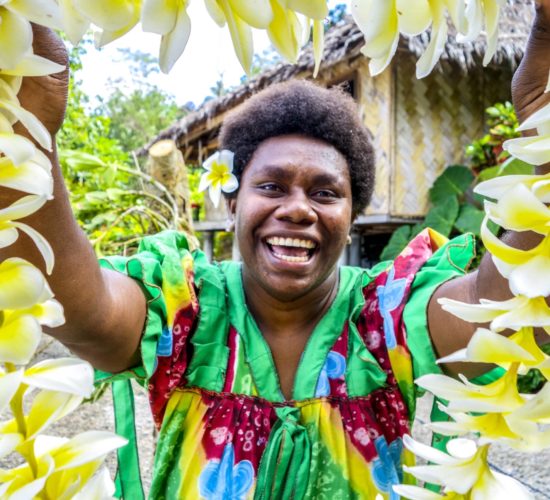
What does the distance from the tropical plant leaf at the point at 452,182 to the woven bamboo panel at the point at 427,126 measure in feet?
0.51

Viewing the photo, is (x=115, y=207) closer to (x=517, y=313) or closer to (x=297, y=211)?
(x=297, y=211)

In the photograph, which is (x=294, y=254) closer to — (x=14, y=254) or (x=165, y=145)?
(x=14, y=254)

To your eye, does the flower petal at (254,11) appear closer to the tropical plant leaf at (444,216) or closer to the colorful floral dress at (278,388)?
the colorful floral dress at (278,388)

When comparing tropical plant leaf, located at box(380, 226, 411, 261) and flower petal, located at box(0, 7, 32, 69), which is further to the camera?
tropical plant leaf, located at box(380, 226, 411, 261)

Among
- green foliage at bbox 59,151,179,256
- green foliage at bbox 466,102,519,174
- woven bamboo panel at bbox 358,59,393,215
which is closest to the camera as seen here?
green foliage at bbox 59,151,179,256

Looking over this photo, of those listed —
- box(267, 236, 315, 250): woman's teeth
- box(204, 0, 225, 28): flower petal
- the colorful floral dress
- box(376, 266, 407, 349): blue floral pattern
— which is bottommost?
the colorful floral dress

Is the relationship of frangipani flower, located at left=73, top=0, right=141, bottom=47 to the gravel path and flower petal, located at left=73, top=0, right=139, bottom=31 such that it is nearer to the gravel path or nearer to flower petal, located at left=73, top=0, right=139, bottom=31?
flower petal, located at left=73, top=0, right=139, bottom=31

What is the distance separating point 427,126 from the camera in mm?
4258

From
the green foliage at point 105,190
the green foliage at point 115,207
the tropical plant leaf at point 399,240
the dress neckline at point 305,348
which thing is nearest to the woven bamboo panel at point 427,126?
the tropical plant leaf at point 399,240

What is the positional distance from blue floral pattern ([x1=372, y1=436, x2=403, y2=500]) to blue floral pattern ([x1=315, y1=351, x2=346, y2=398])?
0.48ft

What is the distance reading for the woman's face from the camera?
1195 millimetres

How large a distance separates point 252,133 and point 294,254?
0.34 meters

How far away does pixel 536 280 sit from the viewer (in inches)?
9.4

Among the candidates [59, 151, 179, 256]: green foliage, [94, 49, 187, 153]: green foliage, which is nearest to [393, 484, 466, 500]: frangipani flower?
[59, 151, 179, 256]: green foliage
